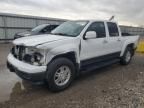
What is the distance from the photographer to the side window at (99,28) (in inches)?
226

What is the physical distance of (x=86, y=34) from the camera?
17.1ft

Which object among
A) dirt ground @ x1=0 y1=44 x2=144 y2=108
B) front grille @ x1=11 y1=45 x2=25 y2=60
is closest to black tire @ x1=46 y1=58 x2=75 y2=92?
dirt ground @ x1=0 y1=44 x2=144 y2=108

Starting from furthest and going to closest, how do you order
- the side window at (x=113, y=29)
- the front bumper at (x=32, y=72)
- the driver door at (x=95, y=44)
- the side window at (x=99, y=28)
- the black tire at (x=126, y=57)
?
the black tire at (x=126, y=57) → the side window at (x=113, y=29) → the side window at (x=99, y=28) → the driver door at (x=95, y=44) → the front bumper at (x=32, y=72)

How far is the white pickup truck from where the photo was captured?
423 cm

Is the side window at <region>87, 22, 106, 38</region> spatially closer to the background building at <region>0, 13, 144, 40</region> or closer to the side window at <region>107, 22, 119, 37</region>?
the side window at <region>107, 22, 119, 37</region>

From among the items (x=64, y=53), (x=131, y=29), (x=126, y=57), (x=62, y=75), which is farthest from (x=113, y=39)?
(x=131, y=29)

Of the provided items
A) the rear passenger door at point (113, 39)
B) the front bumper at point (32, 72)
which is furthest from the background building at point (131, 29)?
the front bumper at point (32, 72)

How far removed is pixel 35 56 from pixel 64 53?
752mm

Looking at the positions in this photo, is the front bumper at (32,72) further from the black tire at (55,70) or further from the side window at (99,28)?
the side window at (99,28)

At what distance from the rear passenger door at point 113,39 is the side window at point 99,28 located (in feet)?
1.11

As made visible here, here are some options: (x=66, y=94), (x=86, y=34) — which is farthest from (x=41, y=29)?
(x=66, y=94)

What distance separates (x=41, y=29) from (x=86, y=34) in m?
8.16

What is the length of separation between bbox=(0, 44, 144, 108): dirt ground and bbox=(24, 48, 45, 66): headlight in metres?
0.85

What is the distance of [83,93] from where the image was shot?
457 centimetres
